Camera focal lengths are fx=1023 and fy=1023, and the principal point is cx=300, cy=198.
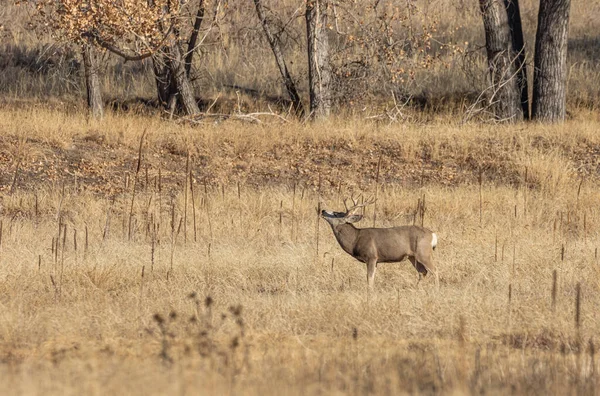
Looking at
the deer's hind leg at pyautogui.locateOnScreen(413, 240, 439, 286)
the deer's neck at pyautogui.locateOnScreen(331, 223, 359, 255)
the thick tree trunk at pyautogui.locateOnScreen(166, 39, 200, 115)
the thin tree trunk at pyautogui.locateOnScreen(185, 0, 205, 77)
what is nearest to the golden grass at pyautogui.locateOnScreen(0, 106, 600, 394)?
the deer's hind leg at pyautogui.locateOnScreen(413, 240, 439, 286)

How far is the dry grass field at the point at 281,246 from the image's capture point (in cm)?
672

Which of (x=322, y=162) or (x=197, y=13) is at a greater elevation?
(x=197, y=13)

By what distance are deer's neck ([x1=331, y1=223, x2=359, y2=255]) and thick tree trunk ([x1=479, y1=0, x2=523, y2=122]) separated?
10371mm

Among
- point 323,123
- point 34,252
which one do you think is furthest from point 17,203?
point 323,123

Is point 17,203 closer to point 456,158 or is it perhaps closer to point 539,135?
point 456,158

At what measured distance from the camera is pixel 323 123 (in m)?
18.7

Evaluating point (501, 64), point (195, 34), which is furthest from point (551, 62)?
point (195, 34)

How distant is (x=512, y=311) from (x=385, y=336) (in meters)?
1.35

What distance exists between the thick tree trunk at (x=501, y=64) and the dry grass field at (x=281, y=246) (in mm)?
938

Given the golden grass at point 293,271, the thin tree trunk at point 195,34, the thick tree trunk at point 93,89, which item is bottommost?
the golden grass at point 293,271

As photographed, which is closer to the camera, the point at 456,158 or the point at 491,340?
the point at 491,340

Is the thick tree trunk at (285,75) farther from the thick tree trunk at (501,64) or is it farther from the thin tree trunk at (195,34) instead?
the thick tree trunk at (501,64)

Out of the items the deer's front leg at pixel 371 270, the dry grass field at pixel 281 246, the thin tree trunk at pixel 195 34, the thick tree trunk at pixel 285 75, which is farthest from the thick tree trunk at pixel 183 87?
the deer's front leg at pixel 371 270

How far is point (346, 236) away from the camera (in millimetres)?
10172
